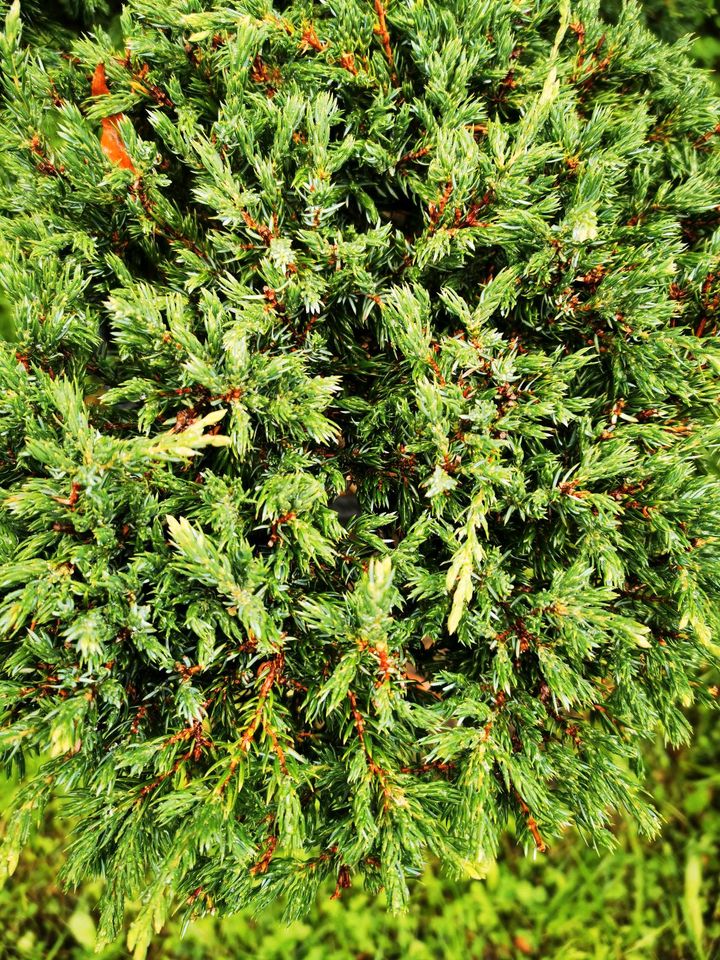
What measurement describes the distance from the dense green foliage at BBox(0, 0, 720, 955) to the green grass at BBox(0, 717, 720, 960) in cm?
138

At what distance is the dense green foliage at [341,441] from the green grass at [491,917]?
138 centimetres

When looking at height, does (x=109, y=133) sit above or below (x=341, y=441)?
above

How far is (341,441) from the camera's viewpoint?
173 cm

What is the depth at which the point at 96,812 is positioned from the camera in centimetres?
145

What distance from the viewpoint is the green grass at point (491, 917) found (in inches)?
102

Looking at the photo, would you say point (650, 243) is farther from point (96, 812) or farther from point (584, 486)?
point (96, 812)

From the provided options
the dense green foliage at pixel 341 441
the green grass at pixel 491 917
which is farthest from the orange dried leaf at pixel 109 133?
the green grass at pixel 491 917

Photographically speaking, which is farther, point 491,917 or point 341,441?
point 491,917

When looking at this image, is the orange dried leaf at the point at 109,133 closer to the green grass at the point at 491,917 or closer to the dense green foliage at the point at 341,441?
the dense green foliage at the point at 341,441

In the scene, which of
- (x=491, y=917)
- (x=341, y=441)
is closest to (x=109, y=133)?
(x=341, y=441)

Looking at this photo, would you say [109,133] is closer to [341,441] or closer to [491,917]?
[341,441]

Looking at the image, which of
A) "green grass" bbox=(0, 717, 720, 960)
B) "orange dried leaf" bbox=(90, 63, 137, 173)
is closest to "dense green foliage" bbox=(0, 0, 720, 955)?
"orange dried leaf" bbox=(90, 63, 137, 173)

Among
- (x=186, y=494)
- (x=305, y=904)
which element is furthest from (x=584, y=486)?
(x=305, y=904)

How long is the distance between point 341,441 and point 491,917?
2.31 m
